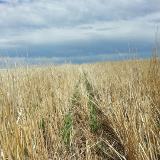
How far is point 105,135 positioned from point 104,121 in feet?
1.27

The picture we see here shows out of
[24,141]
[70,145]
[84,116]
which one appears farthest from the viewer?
[84,116]

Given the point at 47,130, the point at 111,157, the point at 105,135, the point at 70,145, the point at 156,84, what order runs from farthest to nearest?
the point at 156,84 < the point at 105,135 < the point at 47,130 < the point at 70,145 < the point at 111,157

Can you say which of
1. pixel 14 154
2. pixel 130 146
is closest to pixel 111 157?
pixel 130 146

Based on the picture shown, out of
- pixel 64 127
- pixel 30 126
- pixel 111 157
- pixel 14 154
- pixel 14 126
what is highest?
pixel 14 126

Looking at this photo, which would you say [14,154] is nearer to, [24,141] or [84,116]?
[24,141]

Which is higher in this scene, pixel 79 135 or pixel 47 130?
pixel 47 130

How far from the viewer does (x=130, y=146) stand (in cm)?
165

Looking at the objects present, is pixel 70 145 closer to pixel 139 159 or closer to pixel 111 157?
pixel 111 157

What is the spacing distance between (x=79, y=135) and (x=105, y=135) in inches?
14.1

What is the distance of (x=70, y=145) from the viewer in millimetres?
2074

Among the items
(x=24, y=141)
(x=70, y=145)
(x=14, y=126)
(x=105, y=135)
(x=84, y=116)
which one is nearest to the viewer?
(x=14, y=126)

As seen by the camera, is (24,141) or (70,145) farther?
(70,145)

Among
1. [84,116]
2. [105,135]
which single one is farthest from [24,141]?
[84,116]

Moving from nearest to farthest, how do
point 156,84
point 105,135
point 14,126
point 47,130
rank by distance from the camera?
point 14,126, point 47,130, point 105,135, point 156,84
